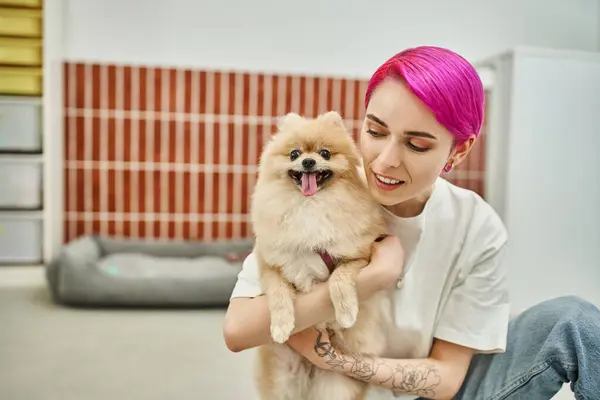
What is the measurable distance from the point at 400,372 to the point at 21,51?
2.13 metres

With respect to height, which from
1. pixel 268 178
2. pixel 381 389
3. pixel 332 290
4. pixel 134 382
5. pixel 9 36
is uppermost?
pixel 9 36

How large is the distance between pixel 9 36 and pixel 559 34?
1.99 m

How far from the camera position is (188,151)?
341 centimetres

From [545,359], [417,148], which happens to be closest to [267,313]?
[417,148]

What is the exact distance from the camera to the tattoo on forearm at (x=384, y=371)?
3.08 feet

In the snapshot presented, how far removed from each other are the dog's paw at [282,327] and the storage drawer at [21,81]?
5.72 feet

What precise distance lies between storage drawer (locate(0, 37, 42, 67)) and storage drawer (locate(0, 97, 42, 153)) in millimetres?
152

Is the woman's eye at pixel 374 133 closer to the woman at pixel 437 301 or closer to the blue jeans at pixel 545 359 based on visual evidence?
the woman at pixel 437 301

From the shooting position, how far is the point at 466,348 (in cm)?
104

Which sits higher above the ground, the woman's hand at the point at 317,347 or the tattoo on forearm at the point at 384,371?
the woman's hand at the point at 317,347

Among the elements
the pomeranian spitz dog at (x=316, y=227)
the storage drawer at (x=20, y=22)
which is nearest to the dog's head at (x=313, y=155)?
the pomeranian spitz dog at (x=316, y=227)

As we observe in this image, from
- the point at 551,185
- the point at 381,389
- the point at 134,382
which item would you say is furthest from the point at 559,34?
the point at 134,382

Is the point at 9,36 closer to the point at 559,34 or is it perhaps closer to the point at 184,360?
the point at 184,360

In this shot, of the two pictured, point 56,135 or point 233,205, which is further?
point 233,205
